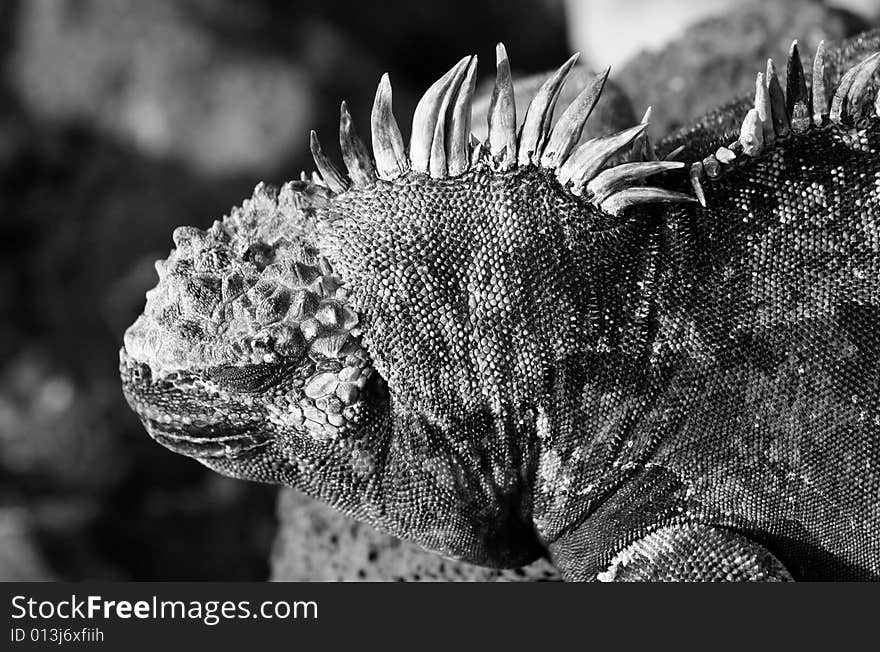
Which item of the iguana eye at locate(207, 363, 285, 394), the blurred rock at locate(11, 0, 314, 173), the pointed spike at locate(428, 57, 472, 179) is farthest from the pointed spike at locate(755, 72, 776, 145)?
the blurred rock at locate(11, 0, 314, 173)

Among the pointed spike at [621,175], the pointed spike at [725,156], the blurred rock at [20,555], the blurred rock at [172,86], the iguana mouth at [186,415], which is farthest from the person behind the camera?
the blurred rock at [172,86]

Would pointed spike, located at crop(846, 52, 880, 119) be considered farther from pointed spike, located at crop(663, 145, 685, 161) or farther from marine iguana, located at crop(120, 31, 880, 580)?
pointed spike, located at crop(663, 145, 685, 161)

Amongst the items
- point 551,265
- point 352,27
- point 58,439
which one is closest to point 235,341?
point 551,265

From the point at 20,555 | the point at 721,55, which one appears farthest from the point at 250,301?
the point at 20,555

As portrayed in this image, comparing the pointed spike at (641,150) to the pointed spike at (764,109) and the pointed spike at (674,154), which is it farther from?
the pointed spike at (764,109)

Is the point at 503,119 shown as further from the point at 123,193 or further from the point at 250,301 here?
the point at 123,193

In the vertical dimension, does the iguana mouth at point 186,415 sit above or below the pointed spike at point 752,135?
below

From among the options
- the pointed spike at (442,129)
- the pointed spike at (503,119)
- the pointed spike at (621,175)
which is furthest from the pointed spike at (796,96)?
the pointed spike at (442,129)
